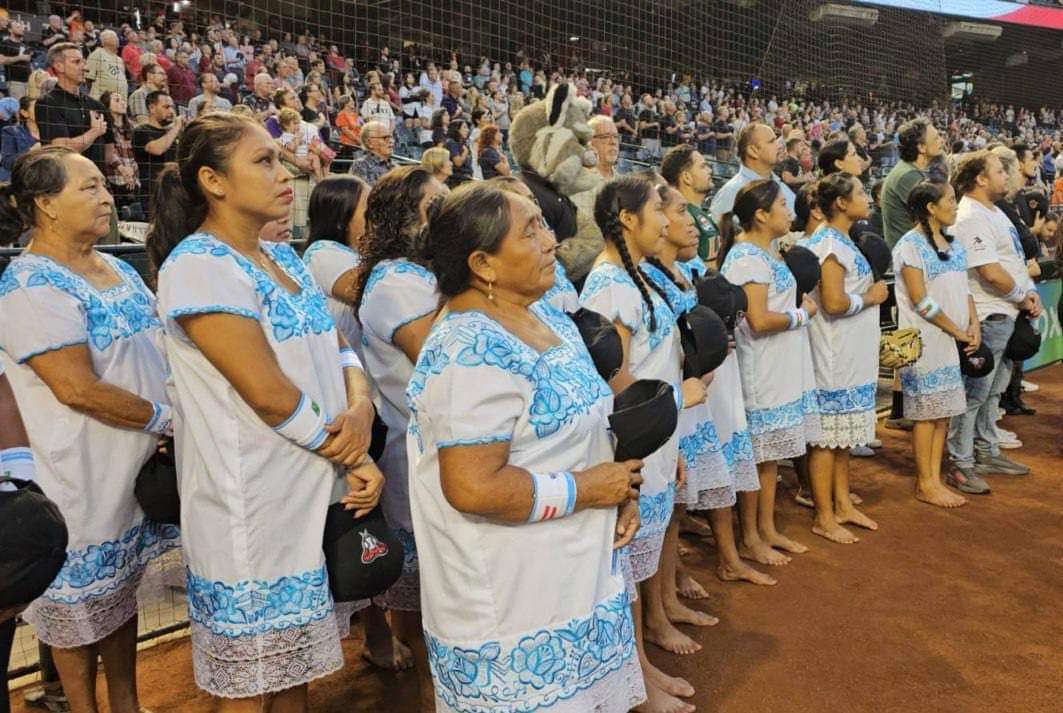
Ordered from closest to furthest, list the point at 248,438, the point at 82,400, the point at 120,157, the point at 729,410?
the point at 248,438 → the point at 82,400 → the point at 729,410 → the point at 120,157

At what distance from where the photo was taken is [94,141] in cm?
518

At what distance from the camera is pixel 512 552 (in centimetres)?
159

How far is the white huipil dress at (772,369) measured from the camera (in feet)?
11.1

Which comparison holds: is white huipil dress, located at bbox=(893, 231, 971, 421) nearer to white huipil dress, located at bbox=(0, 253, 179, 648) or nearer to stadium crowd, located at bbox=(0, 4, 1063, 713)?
stadium crowd, located at bbox=(0, 4, 1063, 713)

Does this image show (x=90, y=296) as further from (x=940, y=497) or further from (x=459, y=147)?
(x=459, y=147)

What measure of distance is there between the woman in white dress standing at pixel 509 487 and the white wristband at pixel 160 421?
2.50 feet

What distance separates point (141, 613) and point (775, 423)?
2376 mm

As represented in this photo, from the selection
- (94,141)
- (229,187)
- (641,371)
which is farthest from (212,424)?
(94,141)

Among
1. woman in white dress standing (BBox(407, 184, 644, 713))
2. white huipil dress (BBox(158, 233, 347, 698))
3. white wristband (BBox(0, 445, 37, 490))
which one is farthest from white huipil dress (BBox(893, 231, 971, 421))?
white wristband (BBox(0, 445, 37, 490))

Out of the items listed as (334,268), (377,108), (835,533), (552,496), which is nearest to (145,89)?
(377,108)

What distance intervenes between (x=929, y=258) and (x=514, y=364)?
309cm

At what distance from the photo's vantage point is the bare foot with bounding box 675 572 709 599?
3.22m

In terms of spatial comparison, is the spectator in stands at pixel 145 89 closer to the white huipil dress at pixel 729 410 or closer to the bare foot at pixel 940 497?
the white huipil dress at pixel 729 410

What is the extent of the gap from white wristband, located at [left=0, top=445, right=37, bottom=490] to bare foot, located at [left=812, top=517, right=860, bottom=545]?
3.12m
